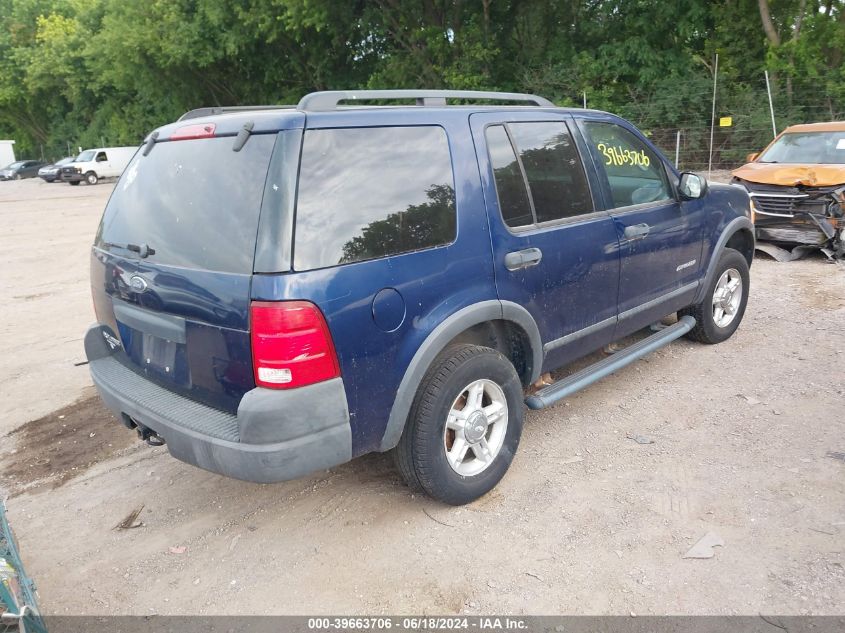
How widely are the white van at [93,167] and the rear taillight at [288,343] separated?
36603 mm

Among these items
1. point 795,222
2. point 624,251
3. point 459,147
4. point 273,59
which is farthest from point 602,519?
point 273,59

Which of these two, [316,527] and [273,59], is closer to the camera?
[316,527]

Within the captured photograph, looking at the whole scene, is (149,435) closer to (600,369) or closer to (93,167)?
(600,369)

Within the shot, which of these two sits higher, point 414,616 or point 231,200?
point 231,200

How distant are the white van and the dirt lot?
34.1m

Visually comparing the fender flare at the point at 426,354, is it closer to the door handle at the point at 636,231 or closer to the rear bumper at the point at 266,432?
the rear bumper at the point at 266,432

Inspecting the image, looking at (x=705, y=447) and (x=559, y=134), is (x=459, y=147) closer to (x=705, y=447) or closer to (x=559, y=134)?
(x=559, y=134)

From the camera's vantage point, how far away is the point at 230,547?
3.18 meters

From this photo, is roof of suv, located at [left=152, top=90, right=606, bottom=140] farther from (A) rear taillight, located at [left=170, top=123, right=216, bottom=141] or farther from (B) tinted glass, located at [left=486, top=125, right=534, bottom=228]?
(B) tinted glass, located at [left=486, top=125, right=534, bottom=228]

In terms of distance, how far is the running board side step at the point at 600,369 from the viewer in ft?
12.3

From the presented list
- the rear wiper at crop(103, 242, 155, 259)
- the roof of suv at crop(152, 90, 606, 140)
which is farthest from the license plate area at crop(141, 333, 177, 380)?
the roof of suv at crop(152, 90, 606, 140)

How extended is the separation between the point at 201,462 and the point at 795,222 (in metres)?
8.19

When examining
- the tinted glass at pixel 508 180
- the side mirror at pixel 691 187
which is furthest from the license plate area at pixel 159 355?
the side mirror at pixel 691 187

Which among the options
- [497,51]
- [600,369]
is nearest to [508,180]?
[600,369]
